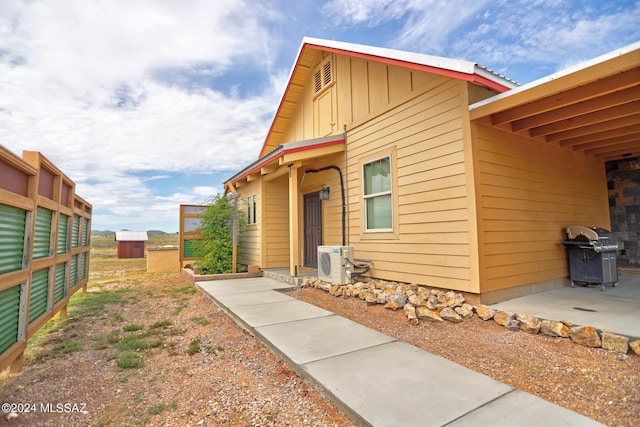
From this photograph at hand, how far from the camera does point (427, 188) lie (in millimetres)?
4488

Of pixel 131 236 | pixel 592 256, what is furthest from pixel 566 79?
Result: pixel 131 236

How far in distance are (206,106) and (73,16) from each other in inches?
253

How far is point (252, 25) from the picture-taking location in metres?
8.11

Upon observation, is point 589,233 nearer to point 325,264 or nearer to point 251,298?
point 325,264

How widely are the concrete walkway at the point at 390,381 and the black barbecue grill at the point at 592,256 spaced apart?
3784mm

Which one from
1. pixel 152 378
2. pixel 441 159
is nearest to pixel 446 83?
pixel 441 159

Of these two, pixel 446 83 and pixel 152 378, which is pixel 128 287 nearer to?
pixel 152 378

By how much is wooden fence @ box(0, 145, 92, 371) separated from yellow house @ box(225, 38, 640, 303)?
12.3 ft

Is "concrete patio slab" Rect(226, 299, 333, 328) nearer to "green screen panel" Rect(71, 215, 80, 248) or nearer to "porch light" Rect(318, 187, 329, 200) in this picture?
"porch light" Rect(318, 187, 329, 200)

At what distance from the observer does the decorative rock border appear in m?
2.69

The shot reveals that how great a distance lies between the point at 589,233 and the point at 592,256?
38cm

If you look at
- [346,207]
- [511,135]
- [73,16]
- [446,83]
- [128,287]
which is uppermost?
[73,16]

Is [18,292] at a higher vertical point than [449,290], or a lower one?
higher

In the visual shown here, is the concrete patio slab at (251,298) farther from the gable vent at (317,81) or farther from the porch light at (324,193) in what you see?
the gable vent at (317,81)
